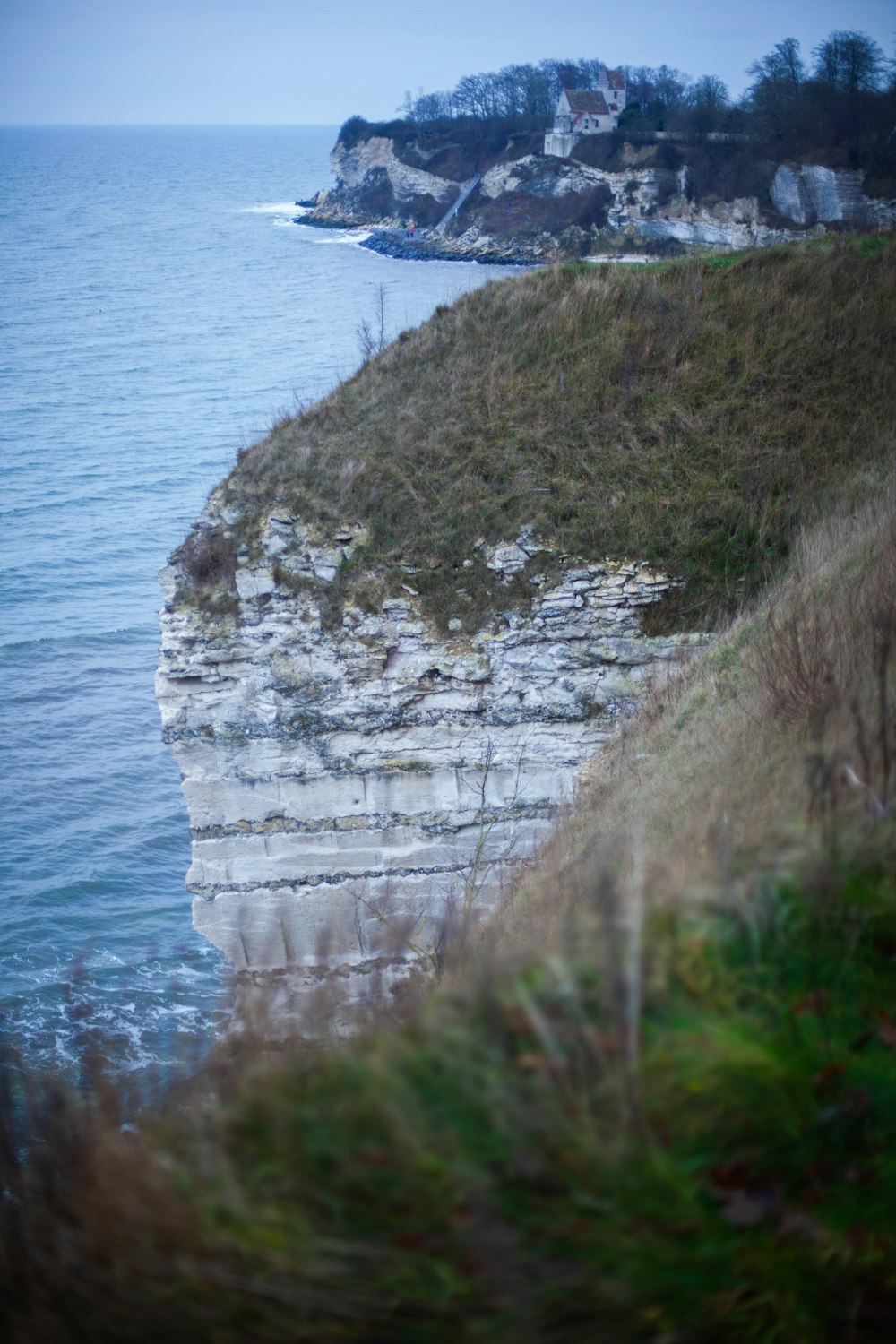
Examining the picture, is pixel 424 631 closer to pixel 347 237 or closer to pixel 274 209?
pixel 347 237

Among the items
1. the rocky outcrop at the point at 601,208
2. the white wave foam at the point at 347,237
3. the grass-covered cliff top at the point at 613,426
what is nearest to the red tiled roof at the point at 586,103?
the rocky outcrop at the point at 601,208

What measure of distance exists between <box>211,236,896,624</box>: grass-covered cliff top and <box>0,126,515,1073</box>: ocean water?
Result: 2.73m

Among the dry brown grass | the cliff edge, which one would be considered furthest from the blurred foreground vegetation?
the cliff edge

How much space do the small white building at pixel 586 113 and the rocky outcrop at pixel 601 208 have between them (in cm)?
138

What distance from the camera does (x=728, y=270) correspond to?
14062 millimetres

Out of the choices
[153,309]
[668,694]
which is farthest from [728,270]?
[153,309]

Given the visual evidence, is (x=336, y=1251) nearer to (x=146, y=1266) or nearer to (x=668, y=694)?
(x=146, y=1266)

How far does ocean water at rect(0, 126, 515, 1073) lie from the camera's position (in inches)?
531

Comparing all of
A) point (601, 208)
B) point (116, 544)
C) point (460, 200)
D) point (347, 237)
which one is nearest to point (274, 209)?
point (347, 237)

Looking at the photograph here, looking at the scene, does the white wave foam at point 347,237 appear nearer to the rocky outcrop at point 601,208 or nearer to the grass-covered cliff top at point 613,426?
the rocky outcrop at point 601,208

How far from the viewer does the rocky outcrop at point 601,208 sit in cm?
3512

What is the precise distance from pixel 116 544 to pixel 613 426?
62.7 ft

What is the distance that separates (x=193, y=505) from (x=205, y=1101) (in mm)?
27594

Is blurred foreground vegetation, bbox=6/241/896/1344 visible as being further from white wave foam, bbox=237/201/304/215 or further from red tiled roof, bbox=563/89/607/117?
white wave foam, bbox=237/201/304/215
